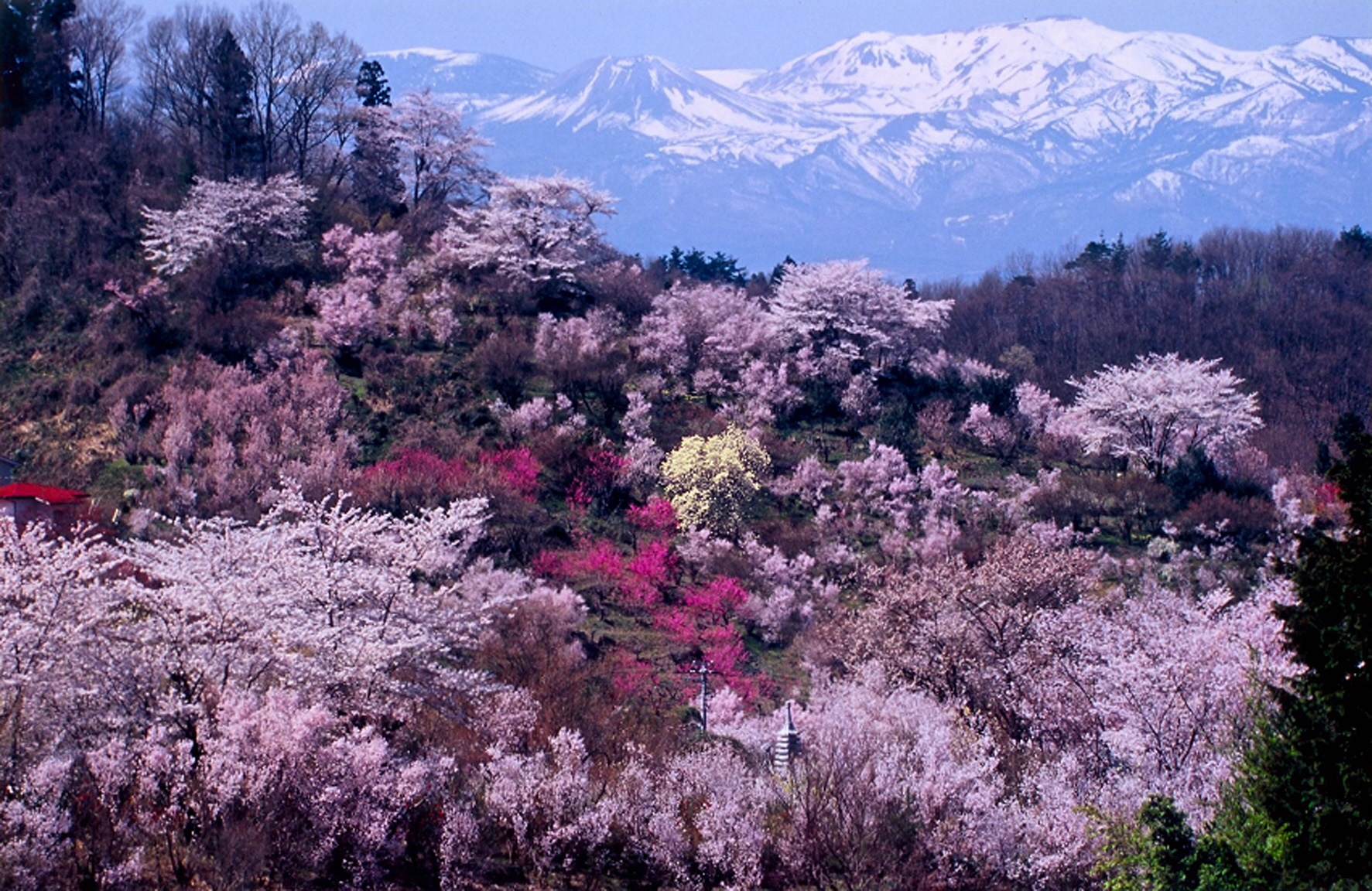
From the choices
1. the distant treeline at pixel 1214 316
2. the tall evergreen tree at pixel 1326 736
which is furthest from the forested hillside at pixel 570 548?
the distant treeline at pixel 1214 316


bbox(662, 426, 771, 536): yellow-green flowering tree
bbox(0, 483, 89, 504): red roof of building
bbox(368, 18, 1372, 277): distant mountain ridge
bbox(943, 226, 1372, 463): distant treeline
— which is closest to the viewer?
bbox(0, 483, 89, 504): red roof of building

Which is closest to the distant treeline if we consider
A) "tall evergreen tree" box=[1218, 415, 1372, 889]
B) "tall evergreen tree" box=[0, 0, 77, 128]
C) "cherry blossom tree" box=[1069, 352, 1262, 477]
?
"cherry blossom tree" box=[1069, 352, 1262, 477]

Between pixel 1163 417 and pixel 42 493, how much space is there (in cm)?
2400

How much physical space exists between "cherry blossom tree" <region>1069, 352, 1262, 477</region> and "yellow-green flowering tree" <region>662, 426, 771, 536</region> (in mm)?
8869

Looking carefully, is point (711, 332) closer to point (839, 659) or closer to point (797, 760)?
point (839, 659)

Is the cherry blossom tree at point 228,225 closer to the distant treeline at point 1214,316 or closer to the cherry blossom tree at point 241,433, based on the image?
the cherry blossom tree at point 241,433

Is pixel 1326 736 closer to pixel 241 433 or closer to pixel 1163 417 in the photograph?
pixel 1163 417

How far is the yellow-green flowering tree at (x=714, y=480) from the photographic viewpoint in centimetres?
2655

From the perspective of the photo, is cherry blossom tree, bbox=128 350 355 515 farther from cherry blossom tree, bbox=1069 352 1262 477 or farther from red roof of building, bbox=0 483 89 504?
cherry blossom tree, bbox=1069 352 1262 477

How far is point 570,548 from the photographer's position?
25203 millimetres

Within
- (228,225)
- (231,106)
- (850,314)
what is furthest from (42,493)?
(850,314)

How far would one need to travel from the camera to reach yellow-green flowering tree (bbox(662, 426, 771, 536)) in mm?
26547

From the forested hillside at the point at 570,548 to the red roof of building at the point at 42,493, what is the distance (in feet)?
3.23

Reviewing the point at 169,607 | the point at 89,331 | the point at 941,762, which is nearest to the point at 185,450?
the point at 89,331
